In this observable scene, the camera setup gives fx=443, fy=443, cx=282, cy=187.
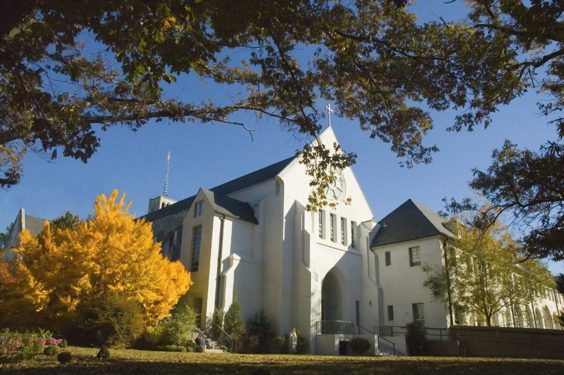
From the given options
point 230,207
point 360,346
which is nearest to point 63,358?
point 360,346

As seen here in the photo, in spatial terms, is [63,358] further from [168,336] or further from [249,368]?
[168,336]

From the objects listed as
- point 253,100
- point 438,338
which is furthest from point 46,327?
point 438,338

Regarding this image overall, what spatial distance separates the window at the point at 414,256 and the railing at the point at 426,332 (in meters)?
4.72

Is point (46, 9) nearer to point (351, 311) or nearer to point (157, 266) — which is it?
point (157, 266)

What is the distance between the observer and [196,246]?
29.7m

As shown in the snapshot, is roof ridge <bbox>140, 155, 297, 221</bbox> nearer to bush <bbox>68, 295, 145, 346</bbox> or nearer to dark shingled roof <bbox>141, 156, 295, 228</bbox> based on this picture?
dark shingled roof <bbox>141, 156, 295, 228</bbox>

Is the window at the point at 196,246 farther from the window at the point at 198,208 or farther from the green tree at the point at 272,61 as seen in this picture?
the green tree at the point at 272,61

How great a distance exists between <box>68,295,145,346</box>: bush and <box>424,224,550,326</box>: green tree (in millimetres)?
18872

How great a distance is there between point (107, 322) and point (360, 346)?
46.9 feet

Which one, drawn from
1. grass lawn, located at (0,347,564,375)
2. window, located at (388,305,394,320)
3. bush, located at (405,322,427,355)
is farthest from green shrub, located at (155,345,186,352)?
window, located at (388,305,394,320)

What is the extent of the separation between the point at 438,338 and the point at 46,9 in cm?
2860

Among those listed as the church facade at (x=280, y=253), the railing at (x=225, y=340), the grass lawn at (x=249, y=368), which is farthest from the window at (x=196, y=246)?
the grass lawn at (x=249, y=368)

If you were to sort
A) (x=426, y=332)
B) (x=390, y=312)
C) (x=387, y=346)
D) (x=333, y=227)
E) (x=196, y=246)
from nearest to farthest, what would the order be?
(x=387, y=346) → (x=426, y=332) → (x=196, y=246) → (x=390, y=312) → (x=333, y=227)

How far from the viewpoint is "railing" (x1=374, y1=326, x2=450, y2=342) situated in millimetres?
28047
